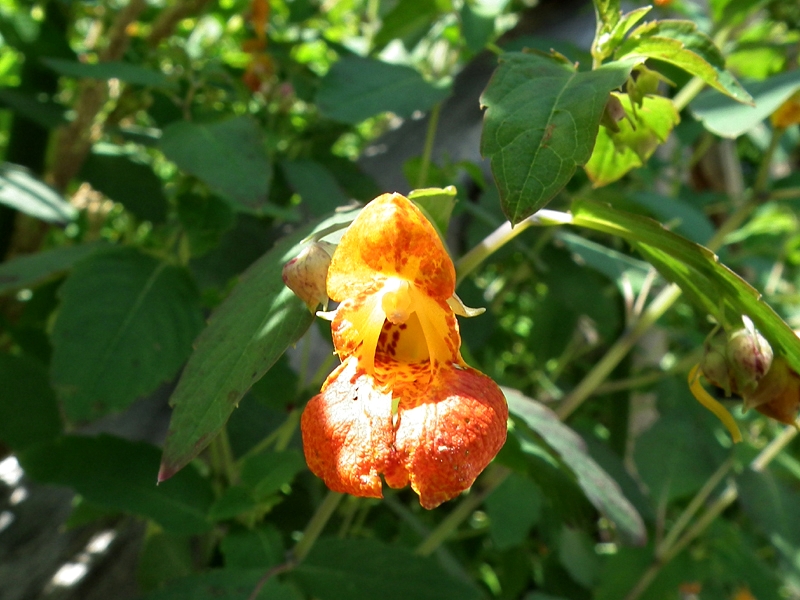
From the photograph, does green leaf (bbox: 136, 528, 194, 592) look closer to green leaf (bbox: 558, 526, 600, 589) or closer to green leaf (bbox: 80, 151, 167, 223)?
green leaf (bbox: 80, 151, 167, 223)

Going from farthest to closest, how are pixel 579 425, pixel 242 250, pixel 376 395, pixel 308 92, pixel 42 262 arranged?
pixel 579 425 → pixel 308 92 → pixel 242 250 → pixel 42 262 → pixel 376 395

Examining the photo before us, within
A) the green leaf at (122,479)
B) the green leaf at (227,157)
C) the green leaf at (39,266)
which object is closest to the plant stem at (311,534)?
the green leaf at (122,479)

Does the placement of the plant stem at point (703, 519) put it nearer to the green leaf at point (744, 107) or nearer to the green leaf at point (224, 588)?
the green leaf at point (744, 107)

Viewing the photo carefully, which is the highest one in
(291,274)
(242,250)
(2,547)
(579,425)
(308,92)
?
(291,274)

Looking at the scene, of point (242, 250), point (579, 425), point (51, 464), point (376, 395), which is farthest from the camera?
point (579, 425)

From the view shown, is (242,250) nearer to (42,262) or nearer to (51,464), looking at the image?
(42,262)

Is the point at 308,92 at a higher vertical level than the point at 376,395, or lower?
lower

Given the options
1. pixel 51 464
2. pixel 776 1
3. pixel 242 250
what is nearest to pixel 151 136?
pixel 242 250
